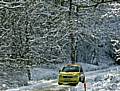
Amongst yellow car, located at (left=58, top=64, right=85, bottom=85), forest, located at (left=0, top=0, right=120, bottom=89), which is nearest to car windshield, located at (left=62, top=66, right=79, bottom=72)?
yellow car, located at (left=58, top=64, right=85, bottom=85)

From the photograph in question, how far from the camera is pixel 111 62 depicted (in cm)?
5500

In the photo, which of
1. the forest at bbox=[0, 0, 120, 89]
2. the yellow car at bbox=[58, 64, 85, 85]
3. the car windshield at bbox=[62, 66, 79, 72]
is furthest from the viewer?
the forest at bbox=[0, 0, 120, 89]

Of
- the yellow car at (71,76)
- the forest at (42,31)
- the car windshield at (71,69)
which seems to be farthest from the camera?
the forest at (42,31)

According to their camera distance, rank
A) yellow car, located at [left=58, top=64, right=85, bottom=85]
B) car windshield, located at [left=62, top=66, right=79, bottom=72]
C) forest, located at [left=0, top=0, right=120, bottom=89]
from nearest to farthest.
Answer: yellow car, located at [left=58, top=64, right=85, bottom=85] → car windshield, located at [left=62, top=66, right=79, bottom=72] → forest, located at [left=0, top=0, right=120, bottom=89]

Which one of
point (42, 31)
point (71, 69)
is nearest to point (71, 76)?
point (71, 69)

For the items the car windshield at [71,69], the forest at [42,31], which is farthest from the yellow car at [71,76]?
the forest at [42,31]

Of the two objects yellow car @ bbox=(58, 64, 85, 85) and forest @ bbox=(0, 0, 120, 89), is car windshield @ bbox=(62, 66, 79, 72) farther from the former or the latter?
forest @ bbox=(0, 0, 120, 89)

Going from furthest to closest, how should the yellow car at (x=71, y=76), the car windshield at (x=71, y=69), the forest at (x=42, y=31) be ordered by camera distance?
1. the forest at (x=42, y=31)
2. the car windshield at (x=71, y=69)
3. the yellow car at (x=71, y=76)

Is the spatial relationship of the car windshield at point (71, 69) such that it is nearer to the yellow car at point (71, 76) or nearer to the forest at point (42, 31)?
the yellow car at point (71, 76)

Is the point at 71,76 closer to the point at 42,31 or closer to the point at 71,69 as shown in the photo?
the point at 71,69

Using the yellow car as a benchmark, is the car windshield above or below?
above

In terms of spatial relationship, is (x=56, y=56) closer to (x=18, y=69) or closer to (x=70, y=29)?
(x=70, y=29)

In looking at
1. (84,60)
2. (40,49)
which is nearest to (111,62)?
(84,60)

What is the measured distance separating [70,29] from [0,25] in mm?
12826
